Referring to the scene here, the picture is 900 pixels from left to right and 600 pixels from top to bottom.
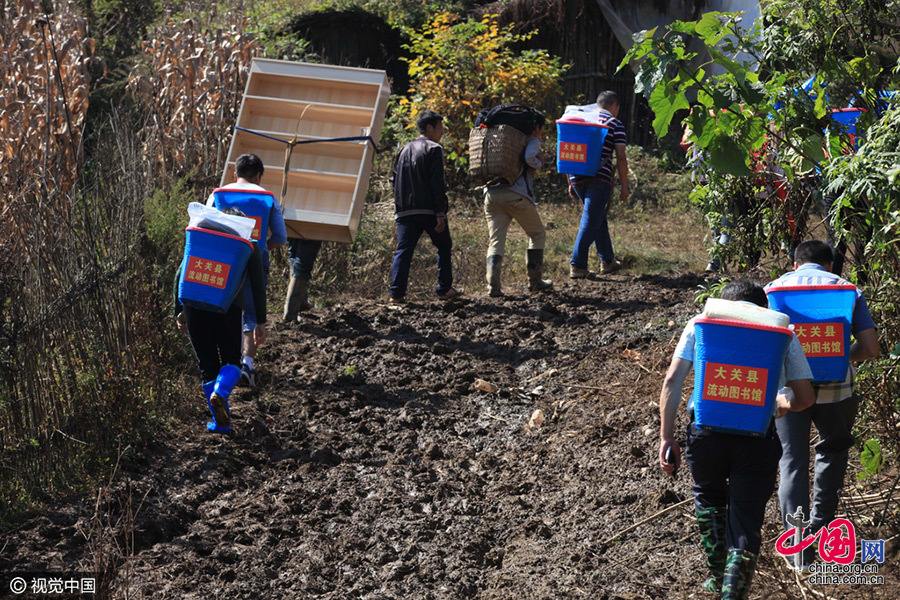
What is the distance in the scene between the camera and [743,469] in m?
4.99

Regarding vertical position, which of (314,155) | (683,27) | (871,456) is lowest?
(871,456)

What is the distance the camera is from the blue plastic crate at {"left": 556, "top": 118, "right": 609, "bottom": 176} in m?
10.8

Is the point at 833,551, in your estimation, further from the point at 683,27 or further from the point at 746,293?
the point at 683,27

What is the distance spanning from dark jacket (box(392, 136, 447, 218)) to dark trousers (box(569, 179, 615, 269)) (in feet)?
4.75

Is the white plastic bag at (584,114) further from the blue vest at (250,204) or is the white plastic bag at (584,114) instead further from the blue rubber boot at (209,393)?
the blue rubber boot at (209,393)

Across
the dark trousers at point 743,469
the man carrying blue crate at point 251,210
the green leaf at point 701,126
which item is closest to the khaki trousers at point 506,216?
the man carrying blue crate at point 251,210

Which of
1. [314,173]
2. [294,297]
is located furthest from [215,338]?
[314,173]

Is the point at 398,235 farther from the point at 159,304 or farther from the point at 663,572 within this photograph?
the point at 663,572

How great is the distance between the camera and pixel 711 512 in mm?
5137

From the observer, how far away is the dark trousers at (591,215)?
11.0m

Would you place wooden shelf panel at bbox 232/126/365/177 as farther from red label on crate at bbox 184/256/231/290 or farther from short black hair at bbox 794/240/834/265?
short black hair at bbox 794/240/834/265

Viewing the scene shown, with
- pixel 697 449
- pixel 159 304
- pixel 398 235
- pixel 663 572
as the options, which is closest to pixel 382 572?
pixel 663 572

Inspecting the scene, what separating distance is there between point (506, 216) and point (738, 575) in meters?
6.42

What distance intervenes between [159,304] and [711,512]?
15.8ft
